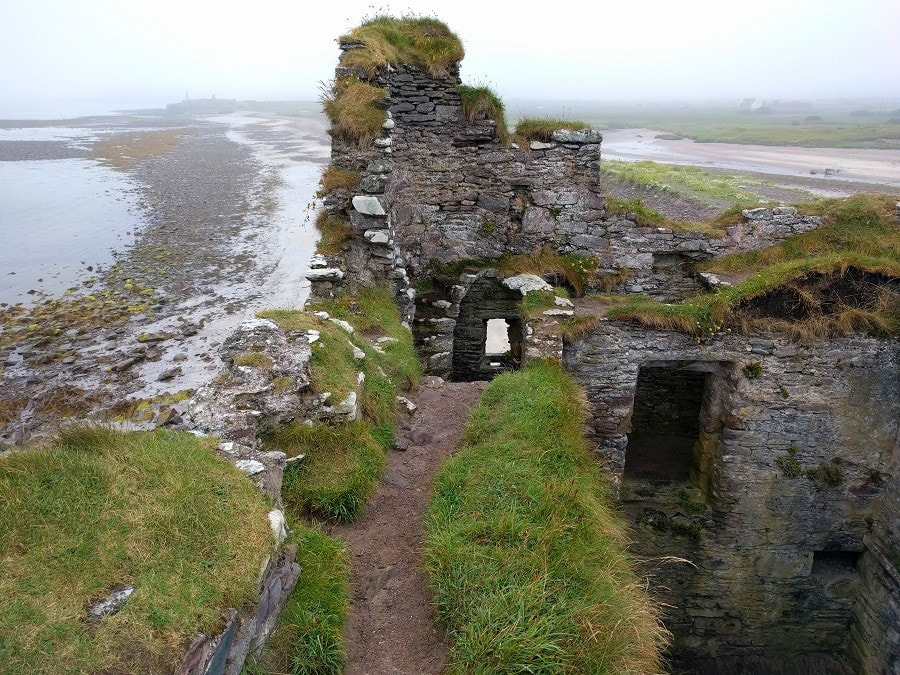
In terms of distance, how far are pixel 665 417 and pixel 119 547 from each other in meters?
10.6

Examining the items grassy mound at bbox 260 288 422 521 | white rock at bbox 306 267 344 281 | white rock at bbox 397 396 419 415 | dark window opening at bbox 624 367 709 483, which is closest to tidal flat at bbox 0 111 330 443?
grassy mound at bbox 260 288 422 521

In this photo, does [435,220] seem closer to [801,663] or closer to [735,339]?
[735,339]

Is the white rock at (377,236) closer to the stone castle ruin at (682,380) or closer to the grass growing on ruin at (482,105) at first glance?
the stone castle ruin at (682,380)

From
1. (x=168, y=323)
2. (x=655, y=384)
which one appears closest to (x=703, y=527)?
(x=655, y=384)

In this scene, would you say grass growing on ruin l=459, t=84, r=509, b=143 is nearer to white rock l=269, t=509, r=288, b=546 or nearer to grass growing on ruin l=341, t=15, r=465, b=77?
grass growing on ruin l=341, t=15, r=465, b=77

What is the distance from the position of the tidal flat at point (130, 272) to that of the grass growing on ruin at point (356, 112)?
20.8ft

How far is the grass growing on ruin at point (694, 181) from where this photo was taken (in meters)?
27.3

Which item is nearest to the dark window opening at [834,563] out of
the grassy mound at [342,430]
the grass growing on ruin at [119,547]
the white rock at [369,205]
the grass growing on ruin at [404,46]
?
the grassy mound at [342,430]

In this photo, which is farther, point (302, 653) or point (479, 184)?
point (479, 184)

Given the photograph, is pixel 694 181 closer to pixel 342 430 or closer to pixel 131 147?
pixel 342 430

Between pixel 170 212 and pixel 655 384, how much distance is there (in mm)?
25706

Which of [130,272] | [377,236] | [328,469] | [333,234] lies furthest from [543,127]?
[130,272]

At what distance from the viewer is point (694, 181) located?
3203 cm

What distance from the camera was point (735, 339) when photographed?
9.13 meters
